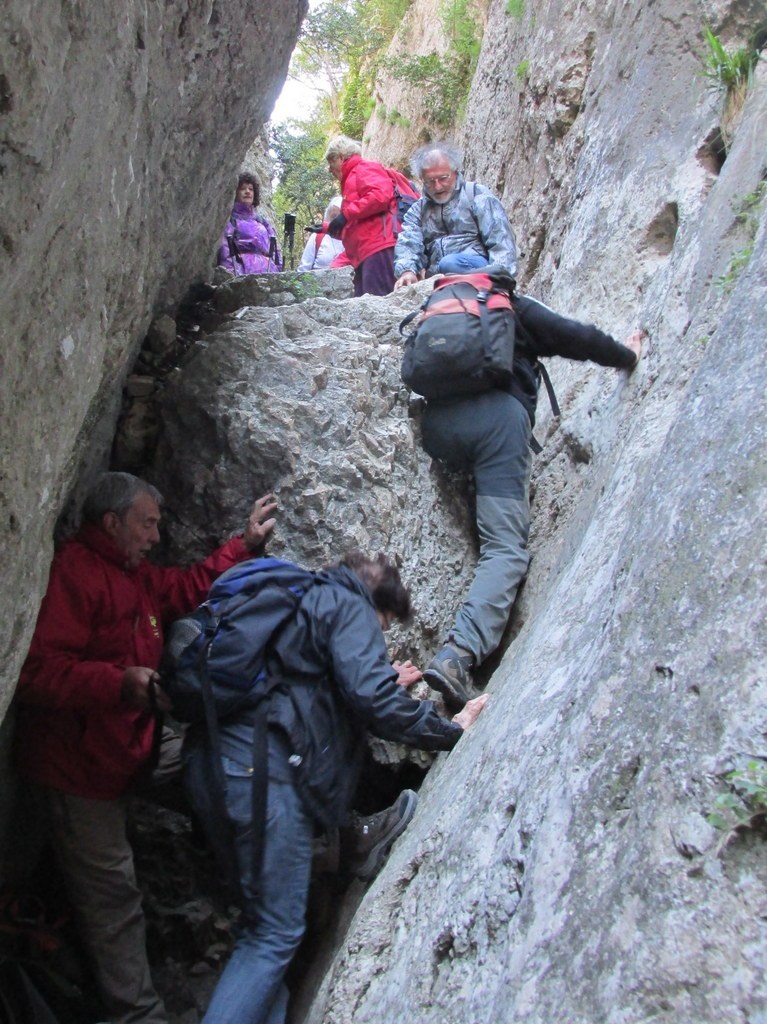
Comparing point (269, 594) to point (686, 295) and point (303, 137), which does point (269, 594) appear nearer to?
point (686, 295)

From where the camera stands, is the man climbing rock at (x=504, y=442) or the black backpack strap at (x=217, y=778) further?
the man climbing rock at (x=504, y=442)

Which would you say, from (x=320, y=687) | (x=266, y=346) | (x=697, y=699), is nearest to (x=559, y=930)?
(x=697, y=699)

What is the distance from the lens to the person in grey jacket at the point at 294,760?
139 inches

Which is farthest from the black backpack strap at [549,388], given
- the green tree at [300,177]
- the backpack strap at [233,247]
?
the green tree at [300,177]

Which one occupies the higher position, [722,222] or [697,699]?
[722,222]

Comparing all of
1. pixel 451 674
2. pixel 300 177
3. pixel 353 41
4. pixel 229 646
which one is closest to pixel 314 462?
pixel 451 674

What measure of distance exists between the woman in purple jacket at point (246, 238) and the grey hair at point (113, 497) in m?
4.99

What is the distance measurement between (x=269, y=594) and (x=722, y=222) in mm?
2786

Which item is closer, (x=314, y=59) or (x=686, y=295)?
(x=686, y=295)

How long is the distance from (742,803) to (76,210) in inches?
Answer: 112

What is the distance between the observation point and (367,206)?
8.24 m

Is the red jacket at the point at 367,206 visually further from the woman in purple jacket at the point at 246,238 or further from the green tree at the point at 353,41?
the green tree at the point at 353,41

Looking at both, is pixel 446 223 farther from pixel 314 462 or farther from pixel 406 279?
pixel 314 462

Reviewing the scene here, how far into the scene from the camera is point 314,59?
20.1 meters
